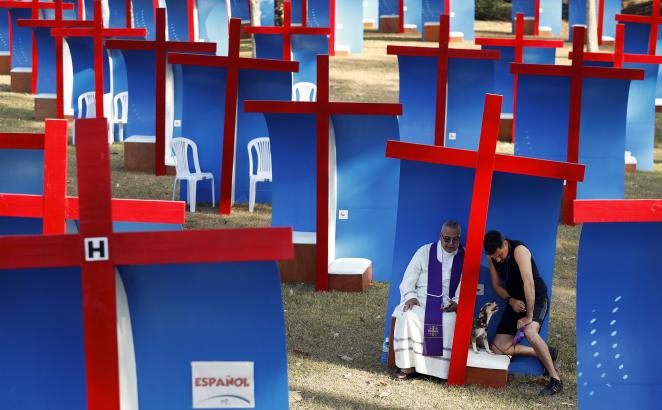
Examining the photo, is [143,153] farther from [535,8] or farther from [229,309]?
[535,8]

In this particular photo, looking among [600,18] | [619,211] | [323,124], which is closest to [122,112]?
[323,124]

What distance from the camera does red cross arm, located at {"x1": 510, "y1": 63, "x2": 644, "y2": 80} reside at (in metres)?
13.8

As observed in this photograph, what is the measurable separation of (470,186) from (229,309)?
419cm

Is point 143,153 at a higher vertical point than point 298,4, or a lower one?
lower

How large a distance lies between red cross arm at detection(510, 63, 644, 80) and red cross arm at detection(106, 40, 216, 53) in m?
4.65

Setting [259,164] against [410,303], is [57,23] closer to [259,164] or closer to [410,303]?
[259,164]

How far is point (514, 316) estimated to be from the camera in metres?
9.06

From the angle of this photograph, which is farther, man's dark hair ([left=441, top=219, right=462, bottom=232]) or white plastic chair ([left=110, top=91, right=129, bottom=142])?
white plastic chair ([left=110, top=91, right=129, bottom=142])

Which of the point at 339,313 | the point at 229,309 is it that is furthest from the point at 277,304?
the point at 339,313

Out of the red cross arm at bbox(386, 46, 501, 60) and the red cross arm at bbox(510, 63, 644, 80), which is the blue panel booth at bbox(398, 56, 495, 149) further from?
the red cross arm at bbox(510, 63, 644, 80)

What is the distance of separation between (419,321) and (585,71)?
6133 millimetres

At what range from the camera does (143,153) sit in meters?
17.3

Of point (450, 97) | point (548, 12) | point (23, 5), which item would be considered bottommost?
point (450, 97)

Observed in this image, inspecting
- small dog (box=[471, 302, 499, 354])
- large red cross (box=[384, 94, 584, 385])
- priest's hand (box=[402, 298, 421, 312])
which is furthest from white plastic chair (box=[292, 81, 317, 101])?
small dog (box=[471, 302, 499, 354])
